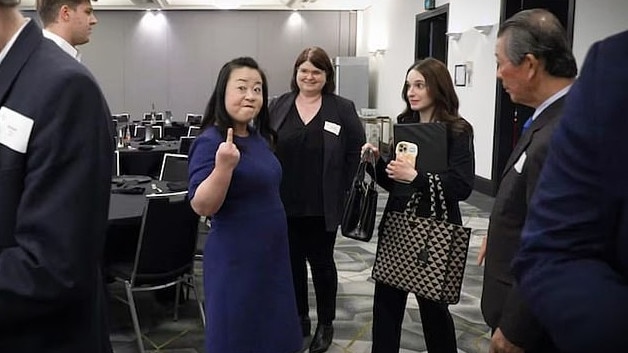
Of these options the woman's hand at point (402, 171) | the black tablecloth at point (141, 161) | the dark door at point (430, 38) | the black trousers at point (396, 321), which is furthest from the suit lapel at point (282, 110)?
the dark door at point (430, 38)

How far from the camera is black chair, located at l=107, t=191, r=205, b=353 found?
10.2 feet

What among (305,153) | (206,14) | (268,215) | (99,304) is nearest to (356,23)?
(206,14)

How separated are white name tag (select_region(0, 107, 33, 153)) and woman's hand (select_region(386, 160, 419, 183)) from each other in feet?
5.56

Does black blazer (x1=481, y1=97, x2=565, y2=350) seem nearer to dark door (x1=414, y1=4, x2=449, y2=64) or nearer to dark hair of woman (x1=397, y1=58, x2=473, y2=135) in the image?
dark hair of woman (x1=397, y1=58, x2=473, y2=135)

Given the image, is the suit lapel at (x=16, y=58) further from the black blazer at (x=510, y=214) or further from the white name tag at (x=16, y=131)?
the black blazer at (x=510, y=214)

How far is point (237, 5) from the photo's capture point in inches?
595

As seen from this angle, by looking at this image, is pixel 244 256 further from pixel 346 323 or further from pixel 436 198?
pixel 346 323

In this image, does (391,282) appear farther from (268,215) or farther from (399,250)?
(268,215)

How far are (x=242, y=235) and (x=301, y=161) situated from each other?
107 cm

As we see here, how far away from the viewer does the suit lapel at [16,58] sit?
976mm

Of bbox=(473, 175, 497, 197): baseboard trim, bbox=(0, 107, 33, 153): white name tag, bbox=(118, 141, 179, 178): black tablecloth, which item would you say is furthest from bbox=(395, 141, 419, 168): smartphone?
bbox=(473, 175, 497, 197): baseboard trim

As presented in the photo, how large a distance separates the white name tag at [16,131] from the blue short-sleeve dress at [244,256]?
51.3 inches

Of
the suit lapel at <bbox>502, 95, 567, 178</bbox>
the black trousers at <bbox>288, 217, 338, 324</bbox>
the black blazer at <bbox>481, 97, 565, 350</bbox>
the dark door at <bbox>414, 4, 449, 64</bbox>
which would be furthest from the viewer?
the dark door at <bbox>414, 4, 449, 64</bbox>

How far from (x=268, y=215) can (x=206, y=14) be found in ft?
45.6
